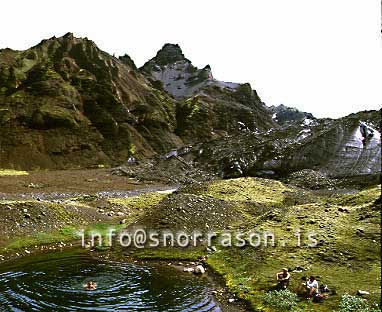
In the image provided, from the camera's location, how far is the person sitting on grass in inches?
1010

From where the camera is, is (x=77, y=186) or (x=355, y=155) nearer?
(x=77, y=186)

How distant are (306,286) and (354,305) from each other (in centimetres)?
357

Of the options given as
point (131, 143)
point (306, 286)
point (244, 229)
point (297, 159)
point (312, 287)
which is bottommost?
point (306, 286)

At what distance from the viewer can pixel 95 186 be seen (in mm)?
104625

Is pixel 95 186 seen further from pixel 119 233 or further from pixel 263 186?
pixel 119 233

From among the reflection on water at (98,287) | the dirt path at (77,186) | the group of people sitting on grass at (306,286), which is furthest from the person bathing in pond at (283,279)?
the dirt path at (77,186)

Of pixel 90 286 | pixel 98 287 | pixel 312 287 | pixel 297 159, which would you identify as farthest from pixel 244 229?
pixel 297 159

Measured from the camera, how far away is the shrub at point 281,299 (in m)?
25.5

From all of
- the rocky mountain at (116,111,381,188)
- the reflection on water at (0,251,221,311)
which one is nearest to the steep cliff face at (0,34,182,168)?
the rocky mountain at (116,111,381,188)

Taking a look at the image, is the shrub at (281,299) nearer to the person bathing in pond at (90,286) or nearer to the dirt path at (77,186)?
the person bathing in pond at (90,286)

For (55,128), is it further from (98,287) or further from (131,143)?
(98,287)

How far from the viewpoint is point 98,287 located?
2984 cm

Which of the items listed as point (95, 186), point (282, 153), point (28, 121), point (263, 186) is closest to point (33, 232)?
point (263, 186)

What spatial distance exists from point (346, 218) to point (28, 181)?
91.9 metres
